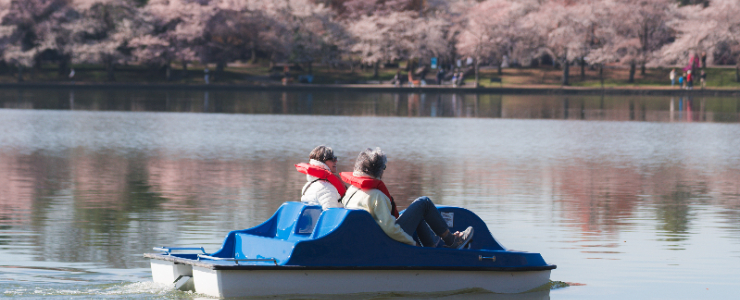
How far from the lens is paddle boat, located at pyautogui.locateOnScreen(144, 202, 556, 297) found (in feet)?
25.0

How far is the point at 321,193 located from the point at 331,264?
36.7 inches

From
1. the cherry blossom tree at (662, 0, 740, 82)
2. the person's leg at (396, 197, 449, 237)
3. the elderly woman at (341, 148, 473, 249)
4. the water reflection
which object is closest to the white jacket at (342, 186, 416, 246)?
the elderly woman at (341, 148, 473, 249)

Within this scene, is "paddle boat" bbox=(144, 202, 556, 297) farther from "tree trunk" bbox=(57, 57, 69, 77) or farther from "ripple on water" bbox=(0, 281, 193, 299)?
"tree trunk" bbox=(57, 57, 69, 77)

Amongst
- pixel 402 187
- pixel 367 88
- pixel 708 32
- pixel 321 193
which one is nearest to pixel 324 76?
pixel 367 88

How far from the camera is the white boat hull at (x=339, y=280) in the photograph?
754 centimetres

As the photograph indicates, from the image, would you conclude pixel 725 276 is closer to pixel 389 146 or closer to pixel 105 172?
pixel 105 172

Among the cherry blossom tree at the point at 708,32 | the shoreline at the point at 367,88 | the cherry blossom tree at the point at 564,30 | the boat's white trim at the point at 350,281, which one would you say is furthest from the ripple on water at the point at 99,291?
the cherry blossom tree at the point at 708,32

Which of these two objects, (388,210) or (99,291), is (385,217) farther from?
(99,291)

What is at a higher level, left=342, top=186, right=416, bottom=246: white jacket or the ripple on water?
left=342, top=186, right=416, bottom=246: white jacket

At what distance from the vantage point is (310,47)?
72875 millimetres

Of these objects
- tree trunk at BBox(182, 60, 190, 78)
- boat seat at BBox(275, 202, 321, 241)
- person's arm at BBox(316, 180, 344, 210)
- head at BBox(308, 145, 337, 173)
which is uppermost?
tree trunk at BBox(182, 60, 190, 78)

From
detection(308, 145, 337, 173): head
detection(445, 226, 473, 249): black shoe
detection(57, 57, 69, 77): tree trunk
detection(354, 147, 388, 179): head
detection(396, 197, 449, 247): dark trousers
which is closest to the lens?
detection(354, 147, 388, 179): head

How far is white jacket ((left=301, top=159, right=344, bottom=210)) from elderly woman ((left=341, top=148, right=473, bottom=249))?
190 mm

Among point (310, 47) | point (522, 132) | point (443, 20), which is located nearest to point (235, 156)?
point (522, 132)
